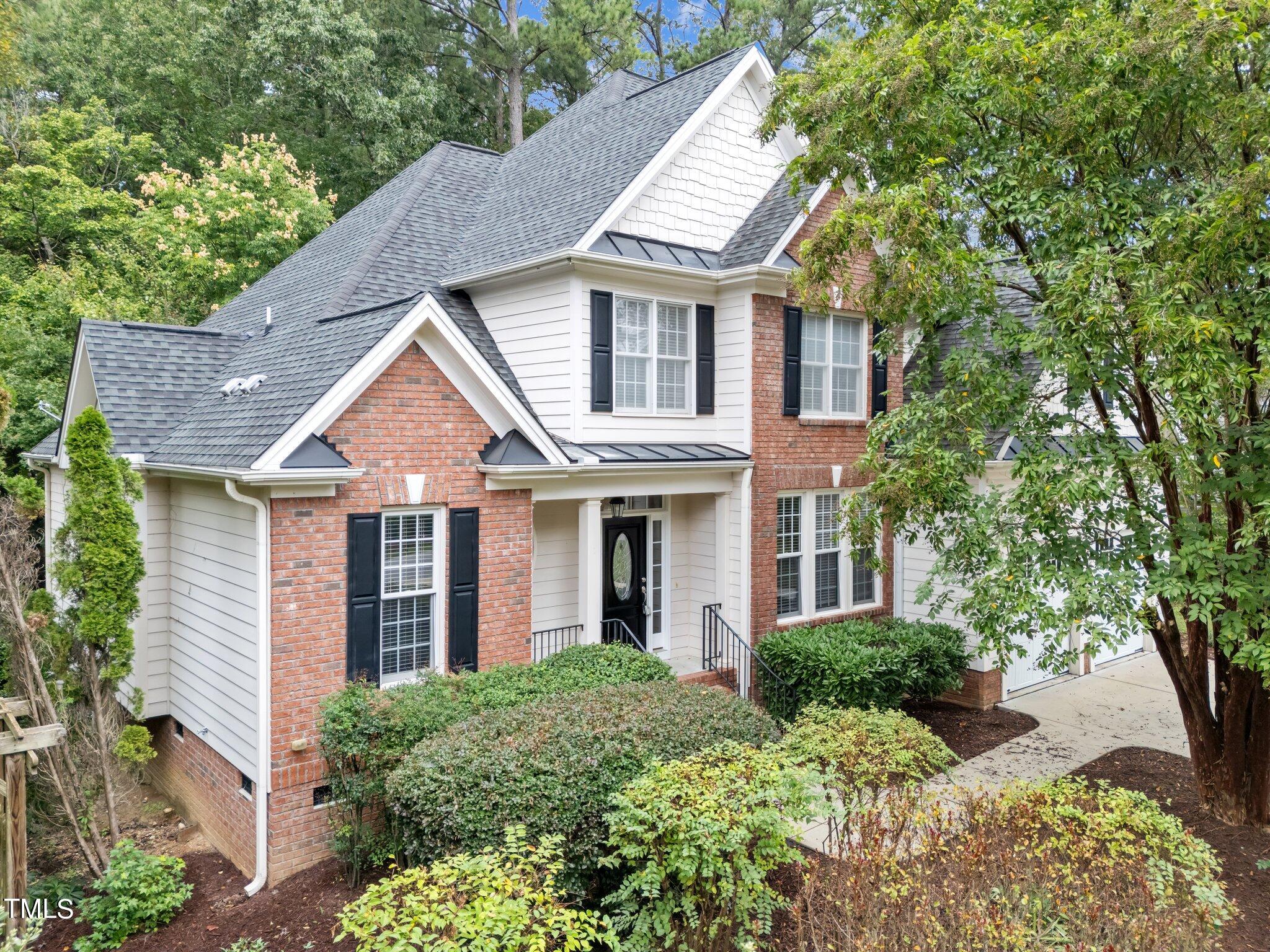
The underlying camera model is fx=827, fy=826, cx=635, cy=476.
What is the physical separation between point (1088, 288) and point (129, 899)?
32.5 feet

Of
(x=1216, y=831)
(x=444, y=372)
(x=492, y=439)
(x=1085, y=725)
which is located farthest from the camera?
(x=1085, y=725)

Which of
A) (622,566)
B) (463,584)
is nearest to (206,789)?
(463,584)

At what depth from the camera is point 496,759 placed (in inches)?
254

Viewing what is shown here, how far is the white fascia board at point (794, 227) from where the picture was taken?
37.7 feet

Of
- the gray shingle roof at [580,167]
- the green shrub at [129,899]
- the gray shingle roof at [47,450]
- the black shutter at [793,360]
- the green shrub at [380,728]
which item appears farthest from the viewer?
the gray shingle roof at [47,450]

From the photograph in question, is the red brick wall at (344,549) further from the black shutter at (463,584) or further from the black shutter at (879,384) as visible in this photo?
the black shutter at (879,384)

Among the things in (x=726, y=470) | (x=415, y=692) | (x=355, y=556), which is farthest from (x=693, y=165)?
(x=415, y=692)

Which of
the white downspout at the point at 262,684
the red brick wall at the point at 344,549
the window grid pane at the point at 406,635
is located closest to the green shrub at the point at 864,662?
the red brick wall at the point at 344,549

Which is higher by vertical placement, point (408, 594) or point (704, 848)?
point (408, 594)

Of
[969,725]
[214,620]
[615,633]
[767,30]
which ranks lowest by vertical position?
[969,725]

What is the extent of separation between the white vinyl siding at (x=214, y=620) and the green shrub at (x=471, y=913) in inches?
147

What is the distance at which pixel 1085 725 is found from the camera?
11969 millimetres

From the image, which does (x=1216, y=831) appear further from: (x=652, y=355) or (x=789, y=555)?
(x=652, y=355)

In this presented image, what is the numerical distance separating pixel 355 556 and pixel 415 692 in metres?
1.51
